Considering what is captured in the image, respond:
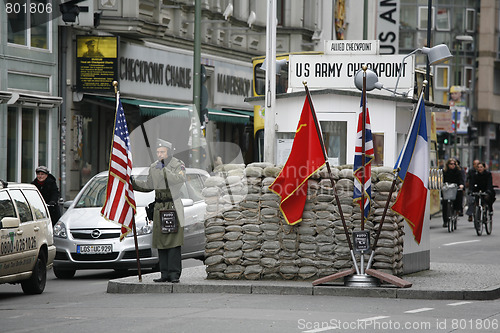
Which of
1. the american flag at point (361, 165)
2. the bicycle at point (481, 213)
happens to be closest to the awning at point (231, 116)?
the bicycle at point (481, 213)

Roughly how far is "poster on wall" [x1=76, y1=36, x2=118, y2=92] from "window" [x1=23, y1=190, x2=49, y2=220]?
1480 centimetres

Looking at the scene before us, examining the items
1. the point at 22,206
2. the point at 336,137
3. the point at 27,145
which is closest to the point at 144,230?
the point at 22,206

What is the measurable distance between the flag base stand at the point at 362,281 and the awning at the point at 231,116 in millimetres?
22851

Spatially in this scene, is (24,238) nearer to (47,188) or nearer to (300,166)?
(300,166)

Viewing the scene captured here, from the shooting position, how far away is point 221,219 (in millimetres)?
15172

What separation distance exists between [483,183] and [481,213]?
1096 millimetres

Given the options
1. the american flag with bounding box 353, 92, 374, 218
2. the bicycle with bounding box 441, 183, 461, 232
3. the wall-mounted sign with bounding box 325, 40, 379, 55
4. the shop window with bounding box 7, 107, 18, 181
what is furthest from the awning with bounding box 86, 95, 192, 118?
the american flag with bounding box 353, 92, 374, 218

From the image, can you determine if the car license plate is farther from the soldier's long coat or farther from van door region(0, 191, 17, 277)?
van door region(0, 191, 17, 277)

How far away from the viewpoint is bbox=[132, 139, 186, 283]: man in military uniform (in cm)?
1469

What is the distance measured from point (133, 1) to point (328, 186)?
17206 millimetres

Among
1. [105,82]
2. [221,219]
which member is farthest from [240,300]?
[105,82]

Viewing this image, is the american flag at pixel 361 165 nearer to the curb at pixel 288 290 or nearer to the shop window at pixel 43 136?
the curb at pixel 288 290

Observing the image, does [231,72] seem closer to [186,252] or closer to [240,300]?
[186,252]

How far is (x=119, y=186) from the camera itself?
49.7 feet
